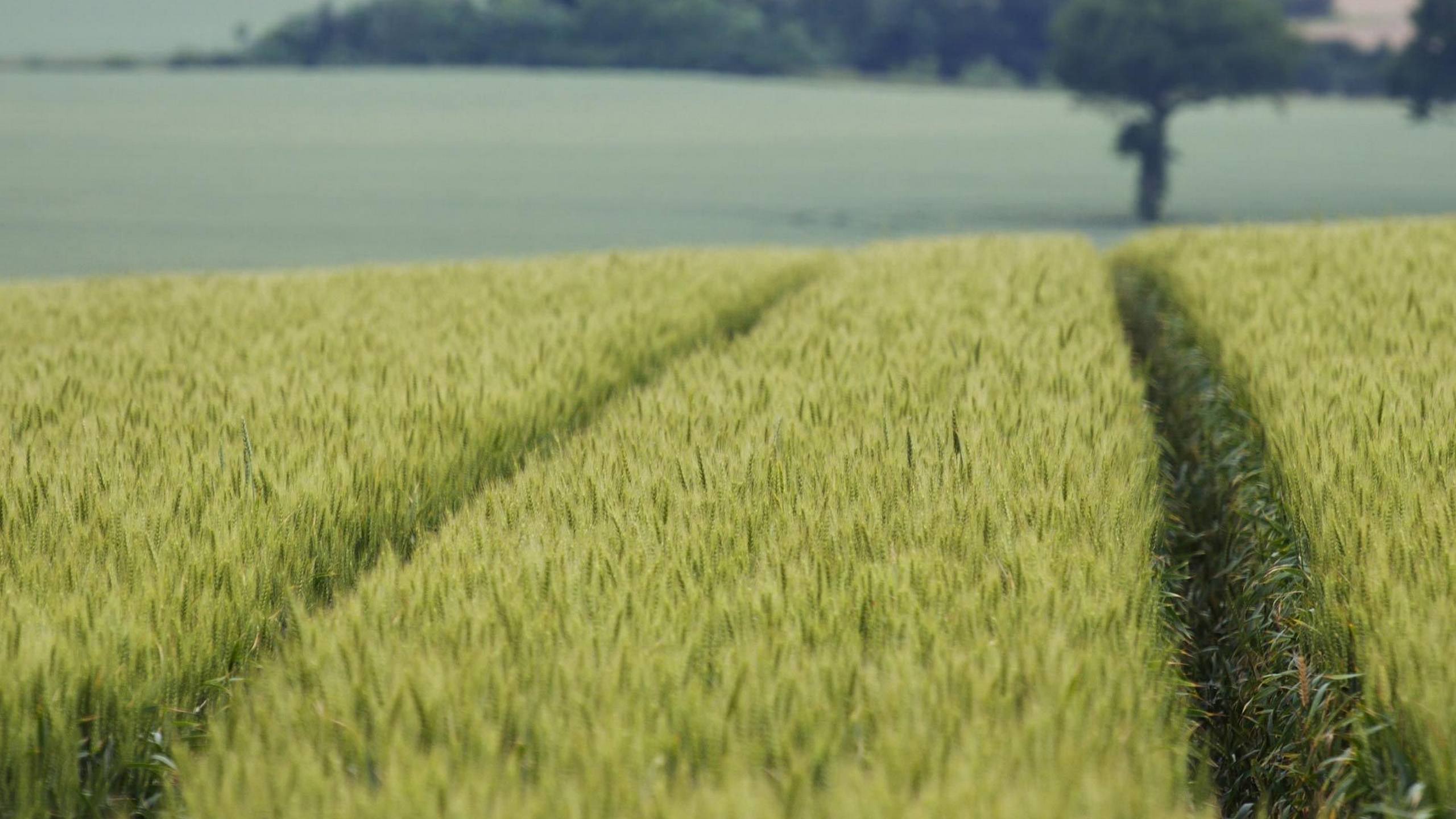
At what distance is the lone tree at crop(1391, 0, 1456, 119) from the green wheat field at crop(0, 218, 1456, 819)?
34990mm

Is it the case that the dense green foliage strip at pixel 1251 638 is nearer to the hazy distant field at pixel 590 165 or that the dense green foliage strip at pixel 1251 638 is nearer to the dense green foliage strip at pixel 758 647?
the dense green foliage strip at pixel 758 647

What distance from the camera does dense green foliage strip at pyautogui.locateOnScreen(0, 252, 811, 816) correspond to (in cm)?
191

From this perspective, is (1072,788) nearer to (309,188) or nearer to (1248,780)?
(1248,780)

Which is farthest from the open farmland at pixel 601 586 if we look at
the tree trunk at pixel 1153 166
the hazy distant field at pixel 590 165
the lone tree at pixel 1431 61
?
the lone tree at pixel 1431 61

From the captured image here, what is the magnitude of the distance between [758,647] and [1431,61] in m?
39.9

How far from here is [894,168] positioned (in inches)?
1705

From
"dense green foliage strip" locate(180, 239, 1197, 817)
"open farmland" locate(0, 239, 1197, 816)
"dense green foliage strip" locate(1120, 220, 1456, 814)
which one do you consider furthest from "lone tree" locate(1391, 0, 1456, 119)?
"dense green foliage strip" locate(180, 239, 1197, 817)

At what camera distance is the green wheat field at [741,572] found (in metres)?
1.59

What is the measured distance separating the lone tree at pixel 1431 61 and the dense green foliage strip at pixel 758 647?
37.5 m

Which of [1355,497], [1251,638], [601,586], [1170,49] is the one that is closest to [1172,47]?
[1170,49]

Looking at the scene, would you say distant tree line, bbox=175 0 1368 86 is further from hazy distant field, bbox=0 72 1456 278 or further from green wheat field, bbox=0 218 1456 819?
green wheat field, bbox=0 218 1456 819

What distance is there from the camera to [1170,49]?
3625 centimetres

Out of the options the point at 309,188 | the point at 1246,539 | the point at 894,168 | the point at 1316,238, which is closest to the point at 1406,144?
the point at 894,168

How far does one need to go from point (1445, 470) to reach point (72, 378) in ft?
13.1
